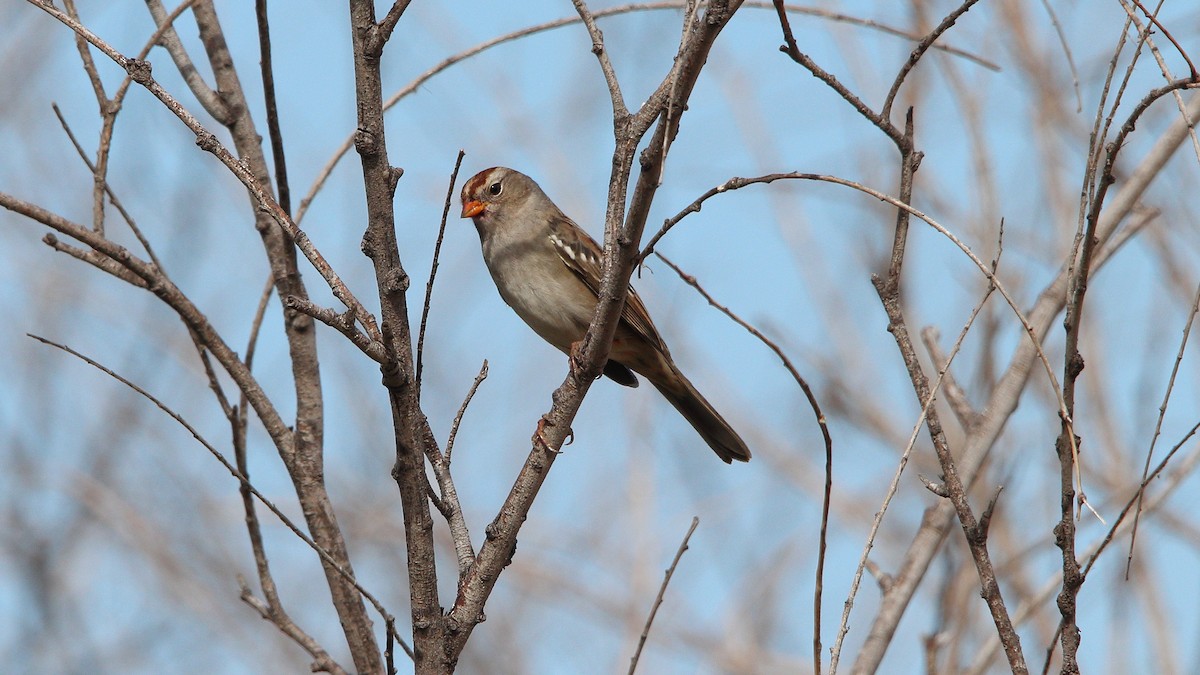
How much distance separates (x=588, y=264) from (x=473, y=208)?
2.49ft

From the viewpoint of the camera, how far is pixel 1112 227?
313cm

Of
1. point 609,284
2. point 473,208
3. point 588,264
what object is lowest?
point 609,284

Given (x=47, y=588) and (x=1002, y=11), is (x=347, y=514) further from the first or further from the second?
(x=1002, y=11)

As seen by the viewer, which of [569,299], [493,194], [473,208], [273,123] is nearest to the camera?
[273,123]

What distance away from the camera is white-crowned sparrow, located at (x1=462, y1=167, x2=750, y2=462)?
213 inches

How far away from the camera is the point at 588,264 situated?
18.4 feet

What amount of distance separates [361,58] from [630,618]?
13.0 feet

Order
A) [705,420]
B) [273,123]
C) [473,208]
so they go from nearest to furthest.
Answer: [273,123] < [705,420] < [473,208]

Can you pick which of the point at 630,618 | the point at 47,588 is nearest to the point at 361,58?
the point at 630,618

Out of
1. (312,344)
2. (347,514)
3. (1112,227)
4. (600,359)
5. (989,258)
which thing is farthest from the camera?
(347,514)

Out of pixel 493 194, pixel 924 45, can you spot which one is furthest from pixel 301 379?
pixel 493 194

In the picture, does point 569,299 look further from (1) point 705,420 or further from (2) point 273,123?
(2) point 273,123

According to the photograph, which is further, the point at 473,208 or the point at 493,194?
the point at 493,194

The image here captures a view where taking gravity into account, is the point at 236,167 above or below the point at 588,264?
below
